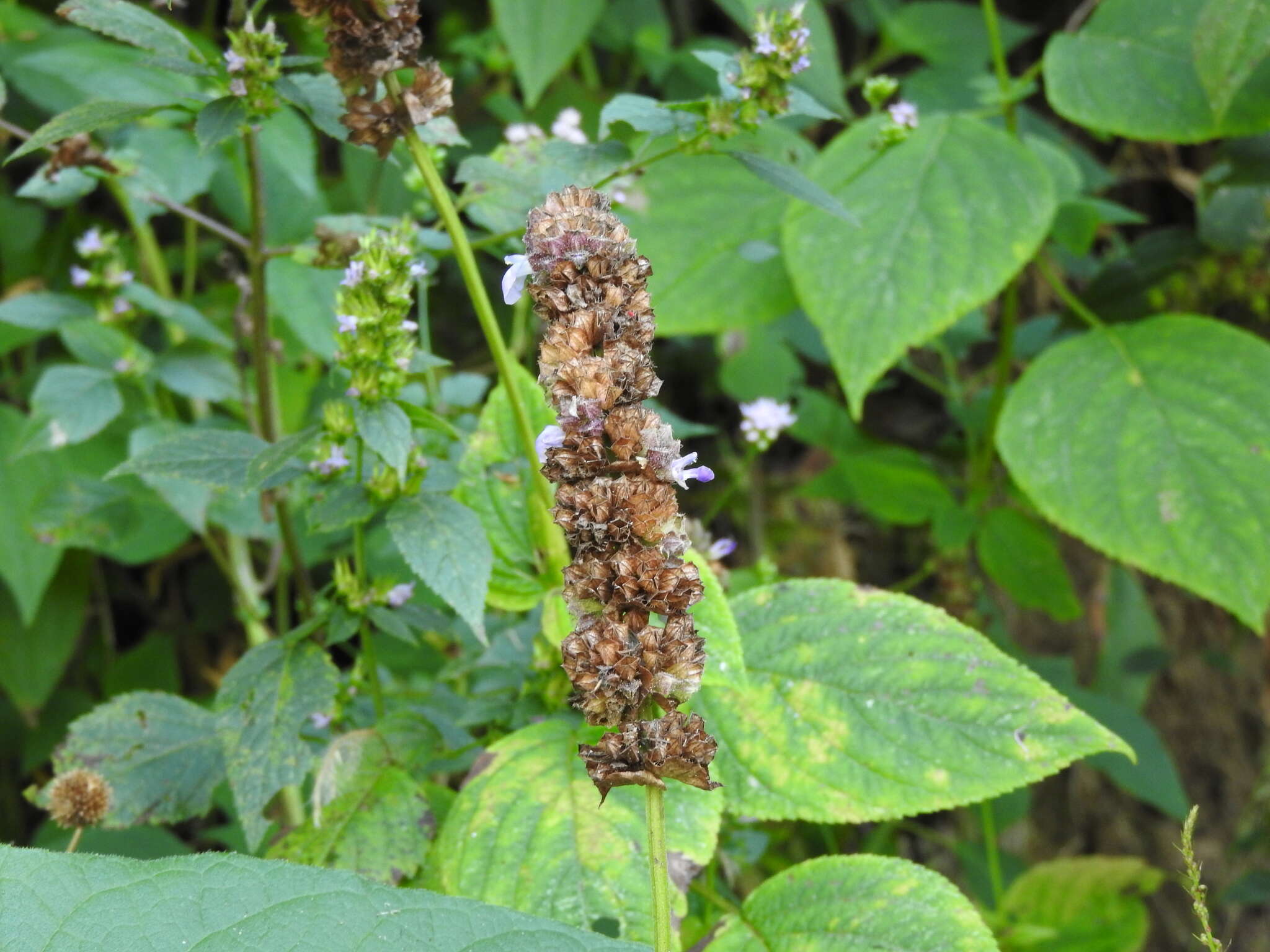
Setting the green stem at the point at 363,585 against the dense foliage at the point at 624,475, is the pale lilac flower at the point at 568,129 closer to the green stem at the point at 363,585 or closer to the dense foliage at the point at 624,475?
the dense foliage at the point at 624,475

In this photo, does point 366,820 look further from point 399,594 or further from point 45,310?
point 45,310

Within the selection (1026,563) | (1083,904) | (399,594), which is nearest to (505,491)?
(399,594)

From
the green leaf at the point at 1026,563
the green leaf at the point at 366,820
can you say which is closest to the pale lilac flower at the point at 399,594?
the green leaf at the point at 366,820

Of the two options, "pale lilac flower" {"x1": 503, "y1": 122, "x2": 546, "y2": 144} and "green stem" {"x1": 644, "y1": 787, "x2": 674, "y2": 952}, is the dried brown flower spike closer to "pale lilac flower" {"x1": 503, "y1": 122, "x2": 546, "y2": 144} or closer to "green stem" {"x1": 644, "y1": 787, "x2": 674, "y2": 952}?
"green stem" {"x1": 644, "y1": 787, "x2": 674, "y2": 952}

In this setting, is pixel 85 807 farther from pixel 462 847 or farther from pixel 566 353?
pixel 566 353

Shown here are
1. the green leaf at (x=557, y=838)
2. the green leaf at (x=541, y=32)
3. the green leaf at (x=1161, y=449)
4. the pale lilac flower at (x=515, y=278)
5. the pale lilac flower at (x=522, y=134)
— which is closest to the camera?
the pale lilac flower at (x=515, y=278)

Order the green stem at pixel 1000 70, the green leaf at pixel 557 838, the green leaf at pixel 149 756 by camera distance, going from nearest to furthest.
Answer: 1. the green leaf at pixel 557 838
2. the green leaf at pixel 149 756
3. the green stem at pixel 1000 70

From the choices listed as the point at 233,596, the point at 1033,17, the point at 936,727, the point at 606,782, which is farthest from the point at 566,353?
the point at 1033,17

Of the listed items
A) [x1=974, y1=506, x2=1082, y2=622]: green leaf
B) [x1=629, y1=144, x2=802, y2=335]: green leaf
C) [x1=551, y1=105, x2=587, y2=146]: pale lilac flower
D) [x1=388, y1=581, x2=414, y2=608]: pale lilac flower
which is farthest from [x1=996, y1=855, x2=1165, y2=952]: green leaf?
[x1=551, y1=105, x2=587, y2=146]: pale lilac flower
